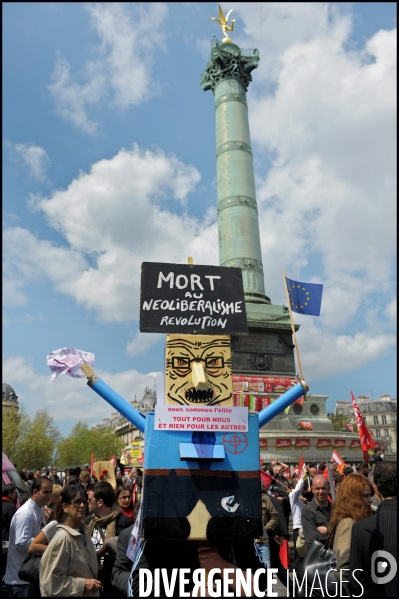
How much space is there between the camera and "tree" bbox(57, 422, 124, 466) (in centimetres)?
5997

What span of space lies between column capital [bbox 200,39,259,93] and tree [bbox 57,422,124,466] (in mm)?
42550

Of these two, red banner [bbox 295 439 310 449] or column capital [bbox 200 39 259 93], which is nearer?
red banner [bbox 295 439 310 449]

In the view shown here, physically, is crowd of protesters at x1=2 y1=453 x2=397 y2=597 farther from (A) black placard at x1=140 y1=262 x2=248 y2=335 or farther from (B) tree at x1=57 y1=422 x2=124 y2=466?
(B) tree at x1=57 y1=422 x2=124 y2=466

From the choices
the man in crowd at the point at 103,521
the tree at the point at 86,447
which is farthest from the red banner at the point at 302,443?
the tree at the point at 86,447

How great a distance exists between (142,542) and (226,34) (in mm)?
38387

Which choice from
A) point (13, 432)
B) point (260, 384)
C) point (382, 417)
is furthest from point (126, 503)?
point (382, 417)

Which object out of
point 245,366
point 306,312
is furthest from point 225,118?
point 306,312

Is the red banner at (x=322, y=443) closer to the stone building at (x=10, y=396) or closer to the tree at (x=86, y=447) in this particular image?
the tree at (x=86, y=447)

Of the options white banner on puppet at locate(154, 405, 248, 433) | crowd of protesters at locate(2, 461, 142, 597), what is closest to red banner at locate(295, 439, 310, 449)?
crowd of protesters at locate(2, 461, 142, 597)

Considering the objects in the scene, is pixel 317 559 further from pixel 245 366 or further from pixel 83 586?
pixel 245 366

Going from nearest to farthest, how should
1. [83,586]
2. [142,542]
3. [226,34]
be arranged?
[83,586] → [142,542] → [226,34]

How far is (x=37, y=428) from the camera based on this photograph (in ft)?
166

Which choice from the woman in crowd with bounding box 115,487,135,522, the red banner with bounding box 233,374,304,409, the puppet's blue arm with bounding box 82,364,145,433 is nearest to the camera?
the puppet's blue arm with bounding box 82,364,145,433

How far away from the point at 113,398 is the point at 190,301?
3.66 feet
